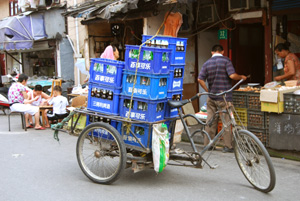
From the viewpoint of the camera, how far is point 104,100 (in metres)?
5.60

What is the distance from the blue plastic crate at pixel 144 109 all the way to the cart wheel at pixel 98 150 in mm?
362

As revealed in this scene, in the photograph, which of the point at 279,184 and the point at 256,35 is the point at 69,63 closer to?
the point at 256,35

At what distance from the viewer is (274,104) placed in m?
7.09

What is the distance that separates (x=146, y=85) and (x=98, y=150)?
1.30m

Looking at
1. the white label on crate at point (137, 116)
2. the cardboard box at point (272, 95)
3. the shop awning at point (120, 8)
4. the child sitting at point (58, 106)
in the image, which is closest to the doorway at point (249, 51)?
the shop awning at point (120, 8)

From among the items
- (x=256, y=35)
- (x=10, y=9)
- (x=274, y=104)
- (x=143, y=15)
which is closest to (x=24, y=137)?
(x=143, y=15)

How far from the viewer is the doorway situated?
10.5 metres

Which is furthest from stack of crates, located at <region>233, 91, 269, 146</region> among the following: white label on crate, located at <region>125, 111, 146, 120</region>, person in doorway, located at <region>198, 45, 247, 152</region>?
white label on crate, located at <region>125, 111, 146, 120</region>

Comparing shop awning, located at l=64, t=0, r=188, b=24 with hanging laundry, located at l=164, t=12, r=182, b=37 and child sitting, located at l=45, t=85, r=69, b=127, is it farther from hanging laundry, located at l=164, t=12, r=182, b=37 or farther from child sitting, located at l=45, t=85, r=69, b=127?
child sitting, located at l=45, t=85, r=69, b=127

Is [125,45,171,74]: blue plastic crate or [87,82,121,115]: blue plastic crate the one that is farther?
[87,82,121,115]: blue plastic crate

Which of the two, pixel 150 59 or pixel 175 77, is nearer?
pixel 150 59

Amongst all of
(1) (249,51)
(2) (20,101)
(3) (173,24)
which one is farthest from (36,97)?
(1) (249,51)

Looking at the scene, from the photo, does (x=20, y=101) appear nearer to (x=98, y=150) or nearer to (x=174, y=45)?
(x=98, y=150)

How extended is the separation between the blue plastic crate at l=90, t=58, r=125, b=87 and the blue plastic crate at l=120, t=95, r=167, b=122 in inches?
10.8
